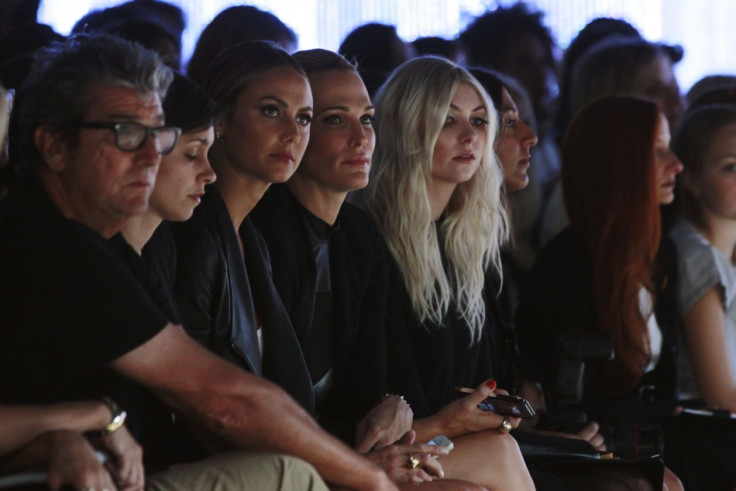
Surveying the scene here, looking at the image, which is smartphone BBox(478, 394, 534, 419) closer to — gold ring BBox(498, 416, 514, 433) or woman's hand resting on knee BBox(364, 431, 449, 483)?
gold ring BBox(498, 416, 514, 433)

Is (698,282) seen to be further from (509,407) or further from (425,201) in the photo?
(509,407)

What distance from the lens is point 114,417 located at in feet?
6.93

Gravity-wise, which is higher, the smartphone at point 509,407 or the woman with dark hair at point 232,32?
the woman with dark hair at point 232,32

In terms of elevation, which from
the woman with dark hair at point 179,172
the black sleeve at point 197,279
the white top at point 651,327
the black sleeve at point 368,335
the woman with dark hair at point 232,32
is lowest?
the white top at point 651,327

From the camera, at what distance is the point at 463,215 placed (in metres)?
3.53

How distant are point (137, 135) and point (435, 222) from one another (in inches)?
53.3

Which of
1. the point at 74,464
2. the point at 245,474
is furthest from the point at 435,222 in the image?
the point at 74,464

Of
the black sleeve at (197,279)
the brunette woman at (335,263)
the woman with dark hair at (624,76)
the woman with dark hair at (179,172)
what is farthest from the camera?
the woman with dark hair at (624,76)

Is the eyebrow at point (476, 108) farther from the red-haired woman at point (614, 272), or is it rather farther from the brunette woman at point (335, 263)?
the red-haired woman at point (614, 272)

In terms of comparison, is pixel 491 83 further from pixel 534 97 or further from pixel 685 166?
pixel 534 97

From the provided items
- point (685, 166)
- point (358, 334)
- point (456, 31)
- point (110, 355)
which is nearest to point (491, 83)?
point (685, 166)

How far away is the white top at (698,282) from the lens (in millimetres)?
4059

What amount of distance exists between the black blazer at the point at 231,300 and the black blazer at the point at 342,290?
141 millimetres

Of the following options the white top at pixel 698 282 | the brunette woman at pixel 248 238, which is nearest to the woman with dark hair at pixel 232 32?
the brunette woman at pixel 248 238
